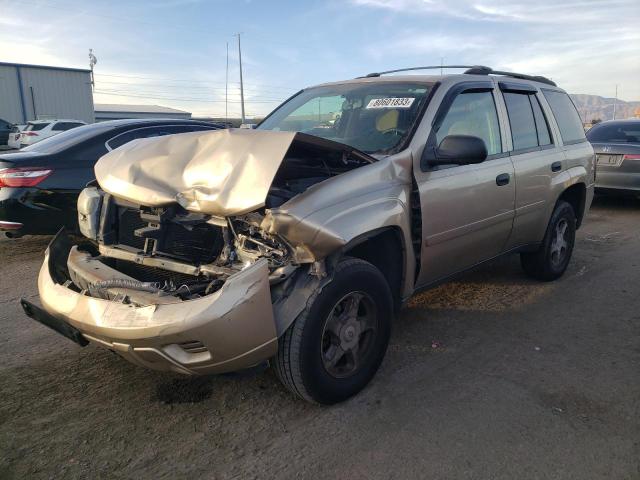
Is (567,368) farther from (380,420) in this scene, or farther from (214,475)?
(214,475)

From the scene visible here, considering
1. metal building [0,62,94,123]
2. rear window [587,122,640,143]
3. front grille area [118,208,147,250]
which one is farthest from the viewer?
metal building [0,62,94,123]

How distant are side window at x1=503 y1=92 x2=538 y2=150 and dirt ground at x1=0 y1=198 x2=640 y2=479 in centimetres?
150

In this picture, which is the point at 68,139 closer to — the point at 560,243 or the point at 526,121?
the point at 526,121

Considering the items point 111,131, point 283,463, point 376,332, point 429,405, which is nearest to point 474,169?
point 376,332

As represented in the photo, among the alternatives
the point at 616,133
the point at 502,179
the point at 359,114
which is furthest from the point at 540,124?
the point at 616,133

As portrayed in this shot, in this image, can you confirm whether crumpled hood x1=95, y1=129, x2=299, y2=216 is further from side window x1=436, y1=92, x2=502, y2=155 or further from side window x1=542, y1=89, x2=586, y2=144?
side window x1=542, y1=89, x2=586, y2=144

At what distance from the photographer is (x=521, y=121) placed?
4.55 metres

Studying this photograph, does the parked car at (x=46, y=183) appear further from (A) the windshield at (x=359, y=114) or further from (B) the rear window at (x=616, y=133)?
(B) the rear window at (x=616, y=133)

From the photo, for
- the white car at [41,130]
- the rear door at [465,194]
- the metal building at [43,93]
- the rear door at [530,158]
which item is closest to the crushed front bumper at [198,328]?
the rear door at [465,194]

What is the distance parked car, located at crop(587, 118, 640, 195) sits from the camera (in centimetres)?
912

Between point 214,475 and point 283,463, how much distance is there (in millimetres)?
323

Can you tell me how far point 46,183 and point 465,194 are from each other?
424cm

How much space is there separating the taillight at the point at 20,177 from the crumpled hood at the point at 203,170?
2.60 meters

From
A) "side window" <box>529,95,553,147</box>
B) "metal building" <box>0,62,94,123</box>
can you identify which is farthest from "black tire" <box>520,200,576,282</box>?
"metal building" <box>0,62,94,123</box>
